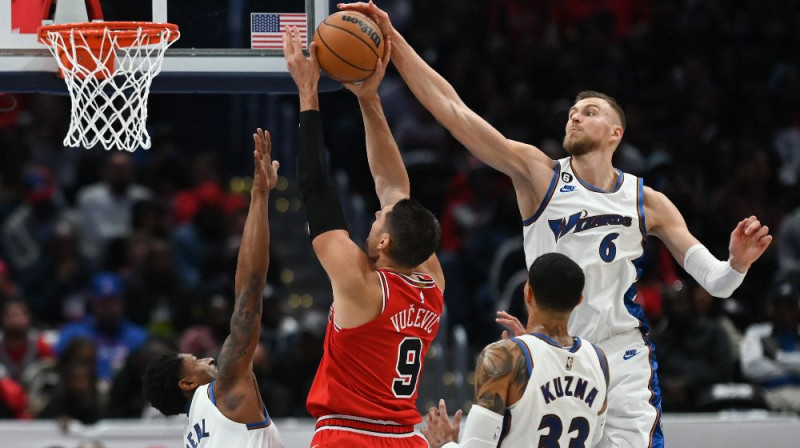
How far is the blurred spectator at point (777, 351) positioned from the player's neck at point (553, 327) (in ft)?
18.3

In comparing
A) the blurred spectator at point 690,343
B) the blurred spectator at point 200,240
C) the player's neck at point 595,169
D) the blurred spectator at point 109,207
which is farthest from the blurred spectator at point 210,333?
the player's neck at point 595,169

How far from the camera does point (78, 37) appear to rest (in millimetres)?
6211

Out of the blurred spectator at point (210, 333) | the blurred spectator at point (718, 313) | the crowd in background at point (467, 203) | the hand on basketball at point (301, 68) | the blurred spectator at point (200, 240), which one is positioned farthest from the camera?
the blurred spectator at point (200, 240)

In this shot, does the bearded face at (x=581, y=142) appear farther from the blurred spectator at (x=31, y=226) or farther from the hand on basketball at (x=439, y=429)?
the blurred spectator at (x=31, y=226)

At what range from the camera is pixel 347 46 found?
5.45 m

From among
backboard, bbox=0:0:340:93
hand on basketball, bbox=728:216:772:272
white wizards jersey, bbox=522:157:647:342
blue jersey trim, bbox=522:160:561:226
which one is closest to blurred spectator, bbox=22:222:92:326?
backboard, bbox=0:0:340:93

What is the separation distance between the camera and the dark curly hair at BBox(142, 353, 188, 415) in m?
5.54

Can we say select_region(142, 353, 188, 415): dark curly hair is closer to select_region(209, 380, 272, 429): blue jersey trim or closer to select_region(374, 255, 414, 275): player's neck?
select_region(209, 380, 272, 429): blue jersey trim

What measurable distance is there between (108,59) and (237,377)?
6.12 feet

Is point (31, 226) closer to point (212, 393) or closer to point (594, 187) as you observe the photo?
point (212, 393)

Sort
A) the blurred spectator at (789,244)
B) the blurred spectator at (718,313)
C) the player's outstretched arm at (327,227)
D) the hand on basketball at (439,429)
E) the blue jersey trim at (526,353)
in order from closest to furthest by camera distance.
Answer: the blue jersey trim at (526,353) < the player's outstretched arm at (327,227) < the hand on basketball at (439,429) < the blurred spectator at (718,313) < the blurred spectator at (789,244)

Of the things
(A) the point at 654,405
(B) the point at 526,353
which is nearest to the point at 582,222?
(A) the point at 654,405

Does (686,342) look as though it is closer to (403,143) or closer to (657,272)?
(657,272)

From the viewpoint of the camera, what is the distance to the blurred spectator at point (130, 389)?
369 inches
